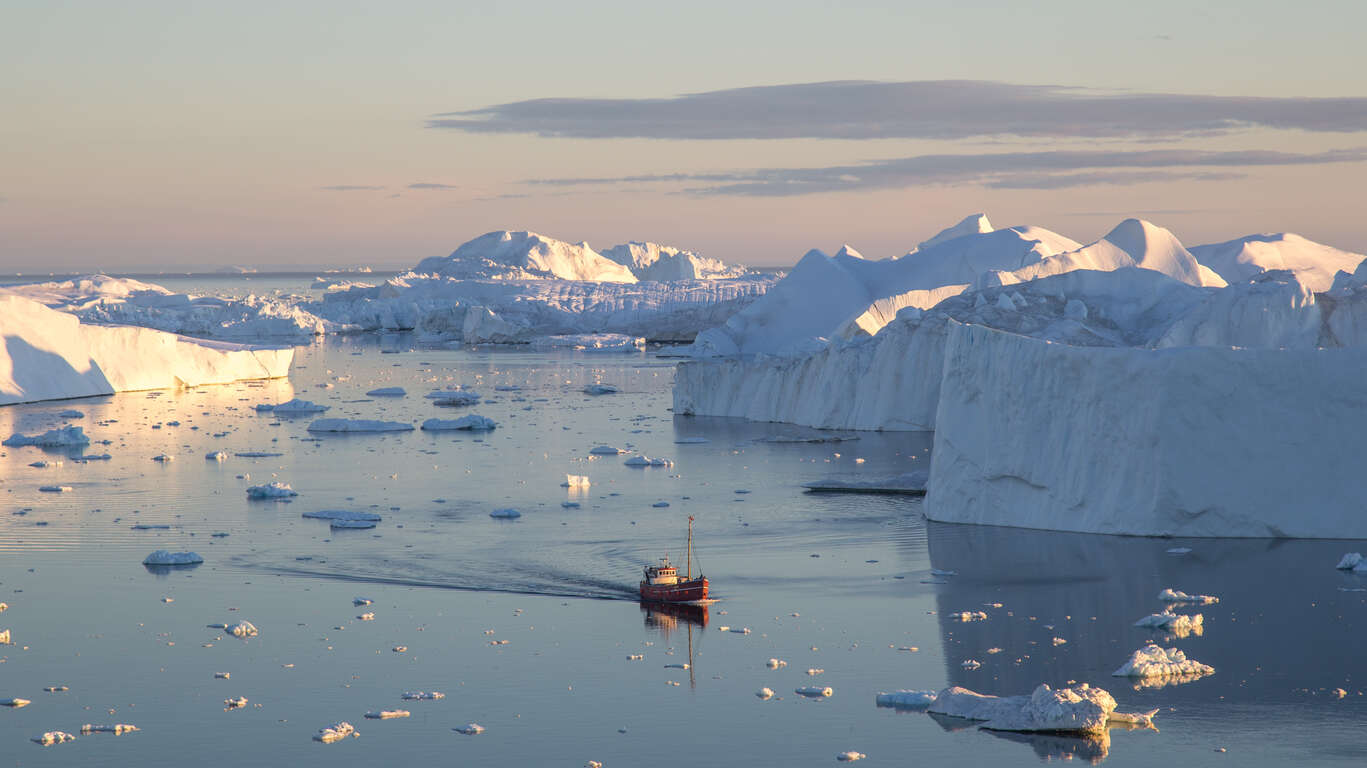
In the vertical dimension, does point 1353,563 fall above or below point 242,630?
above

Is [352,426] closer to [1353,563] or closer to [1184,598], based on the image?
[1184,598]

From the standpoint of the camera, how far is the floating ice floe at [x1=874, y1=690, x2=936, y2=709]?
10711 millimetres

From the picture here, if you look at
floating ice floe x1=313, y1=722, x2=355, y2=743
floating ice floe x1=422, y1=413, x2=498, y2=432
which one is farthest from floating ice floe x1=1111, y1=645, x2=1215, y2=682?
floating ice floe x1=422, y1=413, x2=498, y2=432

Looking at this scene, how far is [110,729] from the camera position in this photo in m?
10.3

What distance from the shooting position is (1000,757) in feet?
32.0

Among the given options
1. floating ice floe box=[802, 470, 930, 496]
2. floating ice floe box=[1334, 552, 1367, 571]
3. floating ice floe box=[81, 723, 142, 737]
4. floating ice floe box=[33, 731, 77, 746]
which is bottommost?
floating ice floe box=[81, 723, 142, 737]


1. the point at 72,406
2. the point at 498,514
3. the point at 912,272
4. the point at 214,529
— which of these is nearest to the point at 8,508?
the point at 214,529

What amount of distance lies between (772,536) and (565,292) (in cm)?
5284

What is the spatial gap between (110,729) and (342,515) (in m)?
8.67

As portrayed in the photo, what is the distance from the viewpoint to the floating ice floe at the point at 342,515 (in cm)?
1862

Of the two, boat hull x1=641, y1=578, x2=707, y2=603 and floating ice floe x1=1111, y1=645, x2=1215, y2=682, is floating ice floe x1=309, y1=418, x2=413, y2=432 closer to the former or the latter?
boat hull x1=641, y1=578, x2=707, y2=603

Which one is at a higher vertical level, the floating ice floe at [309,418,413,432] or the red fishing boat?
the red fishing boat

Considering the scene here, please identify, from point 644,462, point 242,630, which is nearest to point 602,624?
point 242,630

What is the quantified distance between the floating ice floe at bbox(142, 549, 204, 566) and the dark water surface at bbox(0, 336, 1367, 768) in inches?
11.5
